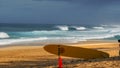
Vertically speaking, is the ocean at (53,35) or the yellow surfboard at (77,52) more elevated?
the ocean at (53,35)

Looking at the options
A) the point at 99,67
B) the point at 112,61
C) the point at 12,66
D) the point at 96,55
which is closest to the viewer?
the point at 99,67

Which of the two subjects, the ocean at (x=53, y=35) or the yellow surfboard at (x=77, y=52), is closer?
the yellow surfboard at (x=77, y=52)

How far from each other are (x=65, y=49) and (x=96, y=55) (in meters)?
2.11

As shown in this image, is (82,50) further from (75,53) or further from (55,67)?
(55,67)

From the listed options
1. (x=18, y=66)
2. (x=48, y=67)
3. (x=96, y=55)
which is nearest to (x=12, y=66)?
(x=18, y=66)

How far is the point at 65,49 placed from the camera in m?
15.5

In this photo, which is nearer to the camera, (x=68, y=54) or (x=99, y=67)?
(x=99, y=67)

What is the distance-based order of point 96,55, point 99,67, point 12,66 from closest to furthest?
point 99,67 < point 12,66 < point 96,55

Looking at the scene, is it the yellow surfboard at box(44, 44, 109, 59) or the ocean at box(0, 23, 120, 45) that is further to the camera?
the ocean at box(0, 23, 120, 45)

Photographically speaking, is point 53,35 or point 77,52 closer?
point 77,52

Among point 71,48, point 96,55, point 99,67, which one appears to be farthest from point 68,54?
point 99,67

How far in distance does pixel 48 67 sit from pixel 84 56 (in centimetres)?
324

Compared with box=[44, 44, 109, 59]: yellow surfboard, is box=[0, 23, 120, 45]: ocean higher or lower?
higher

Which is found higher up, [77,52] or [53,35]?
[53,35]
